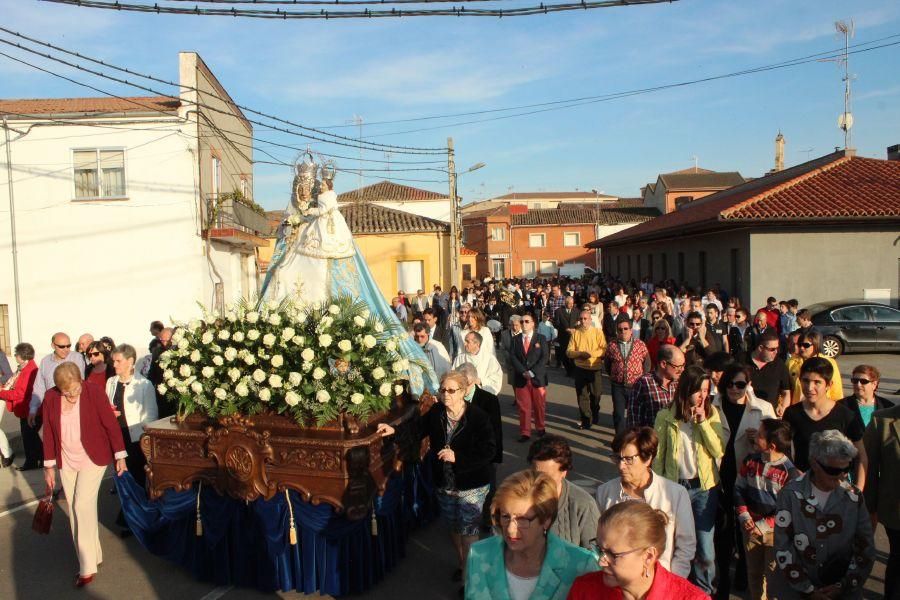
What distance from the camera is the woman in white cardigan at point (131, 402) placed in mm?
6863

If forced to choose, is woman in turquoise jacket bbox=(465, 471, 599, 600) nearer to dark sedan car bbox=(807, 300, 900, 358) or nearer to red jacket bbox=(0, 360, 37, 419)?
red jacket bbox=(0, 360, 37, 419)

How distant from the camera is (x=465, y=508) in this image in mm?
5227

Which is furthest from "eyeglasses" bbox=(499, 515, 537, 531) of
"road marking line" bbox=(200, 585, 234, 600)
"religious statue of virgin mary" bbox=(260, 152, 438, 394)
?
"religious statue of virgin mary" bbox=(260, 152, 438, 394)

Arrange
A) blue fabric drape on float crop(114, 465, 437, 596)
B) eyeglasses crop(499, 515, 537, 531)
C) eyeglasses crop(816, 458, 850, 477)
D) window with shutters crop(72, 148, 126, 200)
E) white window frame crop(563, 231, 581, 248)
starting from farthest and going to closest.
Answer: white window frame crop(563, 231, 581, 248) < window with shutters crop(72, 148, 126, 200) < blue fabric drape on float crop(114, 465, 437, 596) < eyeglasses crop(816, 458, 850, 477) < eyeglasses crop(499, 515, 537, 531)

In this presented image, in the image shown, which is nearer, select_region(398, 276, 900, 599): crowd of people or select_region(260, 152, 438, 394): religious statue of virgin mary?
select_region(398, 276, 900, 599): crowd of people

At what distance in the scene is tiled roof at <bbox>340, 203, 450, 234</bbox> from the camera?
105 feet

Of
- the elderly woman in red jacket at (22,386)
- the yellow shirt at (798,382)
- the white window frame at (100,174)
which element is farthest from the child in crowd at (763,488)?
the white window frame at (100,174)

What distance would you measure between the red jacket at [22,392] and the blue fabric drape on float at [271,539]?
3741 mm

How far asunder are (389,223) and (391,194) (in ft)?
56.3

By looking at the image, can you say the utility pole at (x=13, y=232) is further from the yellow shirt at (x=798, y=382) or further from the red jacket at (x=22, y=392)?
the yellow shirt at (x=798, y=382)

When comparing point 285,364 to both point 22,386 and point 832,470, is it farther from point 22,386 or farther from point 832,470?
point 22,386

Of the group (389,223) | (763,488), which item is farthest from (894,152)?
(763,488)

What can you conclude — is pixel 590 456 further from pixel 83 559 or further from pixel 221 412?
pixel 83 559

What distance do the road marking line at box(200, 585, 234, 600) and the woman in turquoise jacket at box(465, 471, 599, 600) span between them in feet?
10.6
